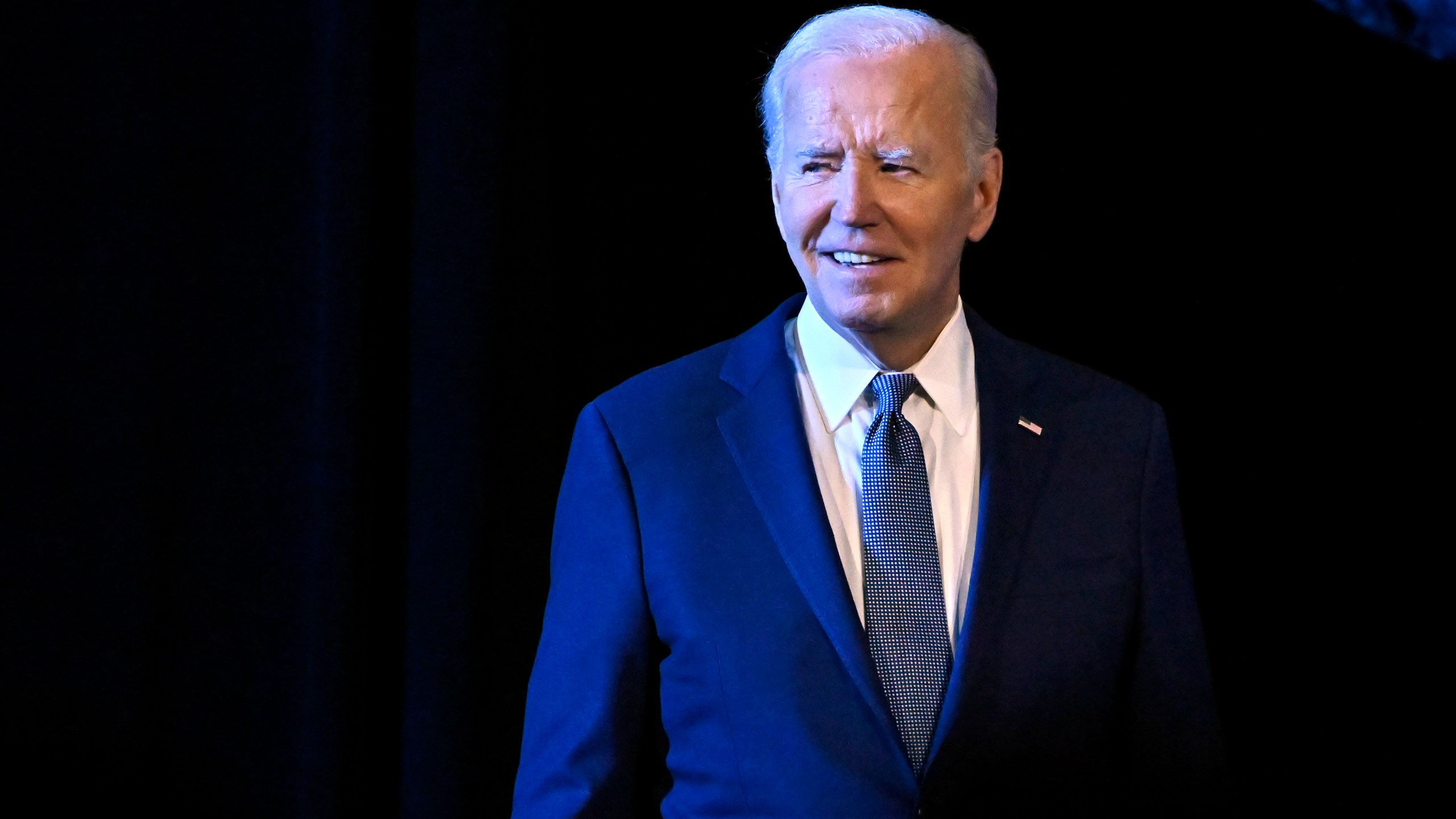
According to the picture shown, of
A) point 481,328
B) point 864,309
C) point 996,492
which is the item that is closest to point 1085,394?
point 996,492

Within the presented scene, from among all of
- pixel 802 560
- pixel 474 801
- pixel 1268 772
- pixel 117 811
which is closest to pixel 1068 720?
pixel 802 560

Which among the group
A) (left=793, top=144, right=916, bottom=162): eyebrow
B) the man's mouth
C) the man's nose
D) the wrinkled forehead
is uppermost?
the wrinkled forehead

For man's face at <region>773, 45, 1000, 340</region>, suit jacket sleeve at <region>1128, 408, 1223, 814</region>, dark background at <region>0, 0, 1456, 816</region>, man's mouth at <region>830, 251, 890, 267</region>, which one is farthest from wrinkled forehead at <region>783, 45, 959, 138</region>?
suit jacket sleeve at <region>1128, 408, 1223, 814</region>

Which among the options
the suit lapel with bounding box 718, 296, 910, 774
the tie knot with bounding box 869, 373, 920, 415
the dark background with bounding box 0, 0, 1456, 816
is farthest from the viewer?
the dark background with bounding box 0, 0, 1456, 816

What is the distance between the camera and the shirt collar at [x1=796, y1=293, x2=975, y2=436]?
4.88ft

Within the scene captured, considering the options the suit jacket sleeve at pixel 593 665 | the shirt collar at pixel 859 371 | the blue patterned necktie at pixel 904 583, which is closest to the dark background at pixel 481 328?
the suit jacket sleeve at pixel 593 665

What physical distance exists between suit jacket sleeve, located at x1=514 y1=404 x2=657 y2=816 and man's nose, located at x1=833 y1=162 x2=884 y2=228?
352mm

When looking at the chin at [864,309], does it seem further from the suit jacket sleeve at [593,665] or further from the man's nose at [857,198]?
the suit jacket sleeve at [593,665]

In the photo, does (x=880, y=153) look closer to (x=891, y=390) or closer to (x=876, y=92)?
(x=876, y=92)

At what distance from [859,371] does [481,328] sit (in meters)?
0.50

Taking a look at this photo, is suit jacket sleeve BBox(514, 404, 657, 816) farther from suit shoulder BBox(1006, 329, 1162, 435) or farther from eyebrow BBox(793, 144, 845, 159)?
suit shoulder BBox(1006, 329, 1162, 435)

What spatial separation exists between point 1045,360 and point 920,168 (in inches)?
11.6

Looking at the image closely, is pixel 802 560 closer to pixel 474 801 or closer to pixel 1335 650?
pixel 474 801

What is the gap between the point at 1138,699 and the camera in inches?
57.6
